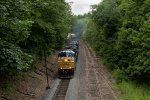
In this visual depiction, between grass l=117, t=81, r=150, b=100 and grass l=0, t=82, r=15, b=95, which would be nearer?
grass l=0, t=82, r=15, b=95

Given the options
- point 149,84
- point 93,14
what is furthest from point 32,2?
point 93,14

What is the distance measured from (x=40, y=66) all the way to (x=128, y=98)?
18824 millimetres

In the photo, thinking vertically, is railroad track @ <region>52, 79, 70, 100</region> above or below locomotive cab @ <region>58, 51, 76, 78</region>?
below

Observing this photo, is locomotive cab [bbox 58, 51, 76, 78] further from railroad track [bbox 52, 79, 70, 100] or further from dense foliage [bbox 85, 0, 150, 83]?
dense foliage [bbox 85, 0, 150, 83]

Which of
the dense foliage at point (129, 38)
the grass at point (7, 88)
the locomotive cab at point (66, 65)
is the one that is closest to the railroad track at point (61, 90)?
the locomotive cab at point (66, 65)

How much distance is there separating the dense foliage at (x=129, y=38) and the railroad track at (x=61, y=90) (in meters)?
6.26

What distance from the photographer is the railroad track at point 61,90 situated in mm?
31038

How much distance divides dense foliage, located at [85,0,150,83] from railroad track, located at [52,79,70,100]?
246 inches

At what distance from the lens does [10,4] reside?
18.1m

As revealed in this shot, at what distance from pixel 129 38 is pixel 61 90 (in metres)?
10.2

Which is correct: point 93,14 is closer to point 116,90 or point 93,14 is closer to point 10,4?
point 116,90

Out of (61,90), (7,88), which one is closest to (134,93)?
(61,90)

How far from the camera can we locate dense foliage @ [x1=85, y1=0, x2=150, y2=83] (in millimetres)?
35938

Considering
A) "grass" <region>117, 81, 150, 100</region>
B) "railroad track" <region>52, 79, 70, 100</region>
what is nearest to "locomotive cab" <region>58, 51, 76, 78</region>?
"railroad track" <region>52, 79, 70, 100</region>
